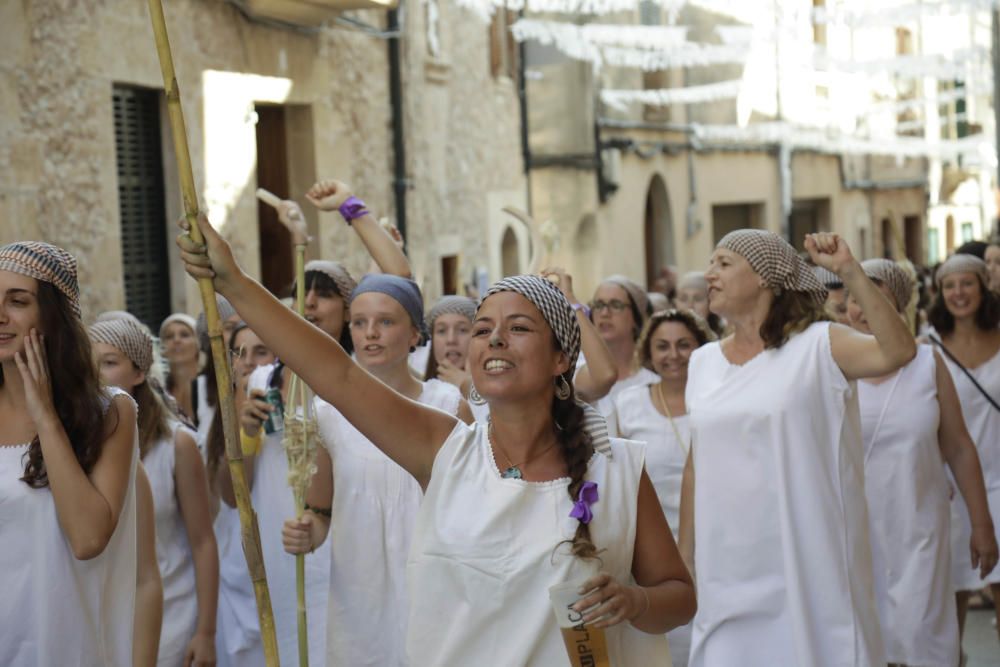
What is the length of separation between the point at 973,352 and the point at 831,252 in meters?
3.76

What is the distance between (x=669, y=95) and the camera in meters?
28.5

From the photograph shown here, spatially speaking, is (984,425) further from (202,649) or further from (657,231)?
(657,231)

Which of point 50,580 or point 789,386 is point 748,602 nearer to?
point 789,386

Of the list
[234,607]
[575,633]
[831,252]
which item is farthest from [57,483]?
[234,607]

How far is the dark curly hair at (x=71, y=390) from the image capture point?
3.96 meters

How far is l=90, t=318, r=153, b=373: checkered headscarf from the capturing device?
18.4 feet

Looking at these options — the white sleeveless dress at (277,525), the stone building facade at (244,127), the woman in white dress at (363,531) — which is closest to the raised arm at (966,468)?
the woman in white dress at (363,531)

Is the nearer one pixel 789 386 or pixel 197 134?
pixel 789 386

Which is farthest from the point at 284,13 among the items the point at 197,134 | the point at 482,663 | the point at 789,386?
the point at 482,663

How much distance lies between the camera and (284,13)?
1350 centimetres

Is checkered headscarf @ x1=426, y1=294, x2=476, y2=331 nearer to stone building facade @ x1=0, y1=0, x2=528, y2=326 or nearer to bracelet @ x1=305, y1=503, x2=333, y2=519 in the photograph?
bracelet @ x1=305, y1=503, x2=333, y2=519

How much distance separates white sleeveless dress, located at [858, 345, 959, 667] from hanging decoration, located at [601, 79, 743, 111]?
783 inches

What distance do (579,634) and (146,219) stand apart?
30.6 feet

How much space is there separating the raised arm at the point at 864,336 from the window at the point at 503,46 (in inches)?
600
